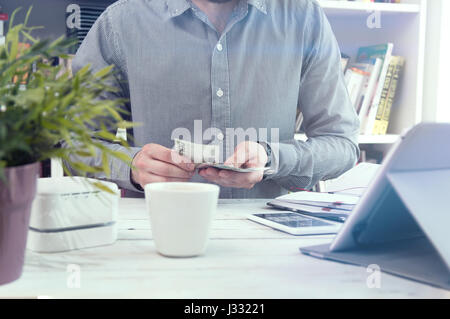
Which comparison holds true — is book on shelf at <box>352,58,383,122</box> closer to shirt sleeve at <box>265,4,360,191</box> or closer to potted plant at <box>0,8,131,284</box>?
shirt sleeve at <box>265,4,360,191</box>

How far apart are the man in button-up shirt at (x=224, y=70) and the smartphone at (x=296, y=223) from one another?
49 cm

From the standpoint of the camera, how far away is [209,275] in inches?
22.4

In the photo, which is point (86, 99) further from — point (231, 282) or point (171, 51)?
point (171, 51)

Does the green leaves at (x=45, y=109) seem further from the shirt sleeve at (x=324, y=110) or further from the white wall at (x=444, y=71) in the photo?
the white wall at (x=444, y=71)

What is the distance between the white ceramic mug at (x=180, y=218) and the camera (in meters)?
0.61

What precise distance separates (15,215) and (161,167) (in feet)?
1.77

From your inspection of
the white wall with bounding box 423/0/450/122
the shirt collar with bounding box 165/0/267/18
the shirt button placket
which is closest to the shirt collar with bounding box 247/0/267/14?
the shirt collar with bounding box 165/0/267/18

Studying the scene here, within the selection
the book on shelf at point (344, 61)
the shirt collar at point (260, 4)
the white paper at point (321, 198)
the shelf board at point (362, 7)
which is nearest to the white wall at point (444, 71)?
the shelf board at point (362, 7)

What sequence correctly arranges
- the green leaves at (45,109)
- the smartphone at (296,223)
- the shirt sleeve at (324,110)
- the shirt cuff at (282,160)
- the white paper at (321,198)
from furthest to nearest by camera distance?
the shirt sleeve at (324,110) < the shirt cuff at (282,160) < the white paper at (321,198) < the smartphone at (296,223) < the green leaves at (45,109)

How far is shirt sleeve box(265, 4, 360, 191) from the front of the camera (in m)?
1.42

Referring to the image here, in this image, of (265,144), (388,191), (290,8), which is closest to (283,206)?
(265,144)

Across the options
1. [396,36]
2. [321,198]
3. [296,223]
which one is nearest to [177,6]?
[321,198]

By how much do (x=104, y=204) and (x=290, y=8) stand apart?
108 centimetres

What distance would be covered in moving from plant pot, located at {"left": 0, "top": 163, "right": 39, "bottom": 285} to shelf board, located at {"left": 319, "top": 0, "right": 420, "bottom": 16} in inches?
63.5
